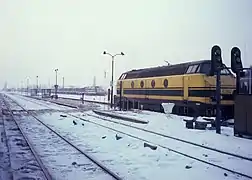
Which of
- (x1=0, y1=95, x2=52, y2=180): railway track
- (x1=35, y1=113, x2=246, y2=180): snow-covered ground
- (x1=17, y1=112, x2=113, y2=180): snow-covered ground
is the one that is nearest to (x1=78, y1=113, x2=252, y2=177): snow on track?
(x1=35, y1=113, x2=246, y2=180): snow-covered ground

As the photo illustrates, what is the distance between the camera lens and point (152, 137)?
14.7m

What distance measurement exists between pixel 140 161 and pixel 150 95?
69.8 ft

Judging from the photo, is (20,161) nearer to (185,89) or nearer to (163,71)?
(185,89)

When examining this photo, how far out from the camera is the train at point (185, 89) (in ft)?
74.9

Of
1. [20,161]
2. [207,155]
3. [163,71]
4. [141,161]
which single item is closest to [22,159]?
[20,161]

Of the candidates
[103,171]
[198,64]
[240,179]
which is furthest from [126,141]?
[198,64]

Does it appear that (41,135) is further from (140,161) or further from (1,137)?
(140,161)

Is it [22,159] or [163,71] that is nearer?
[22,159]

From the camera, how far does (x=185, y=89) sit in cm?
2506

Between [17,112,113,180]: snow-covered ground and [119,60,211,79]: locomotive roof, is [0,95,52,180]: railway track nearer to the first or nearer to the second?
[17,112,113,180]: snow-covered ground

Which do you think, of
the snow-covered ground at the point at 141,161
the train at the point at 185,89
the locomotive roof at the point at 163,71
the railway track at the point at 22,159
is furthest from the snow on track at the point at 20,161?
the locomotive roof at the point at 163,71

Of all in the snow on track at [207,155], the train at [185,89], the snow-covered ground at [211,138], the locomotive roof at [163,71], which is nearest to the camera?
the snow on track at [207,155]

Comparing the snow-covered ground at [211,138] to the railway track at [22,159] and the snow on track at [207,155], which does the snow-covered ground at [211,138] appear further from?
the railway track at [22,159]

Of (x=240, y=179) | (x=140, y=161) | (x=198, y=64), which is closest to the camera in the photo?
(x=240, y=179)
